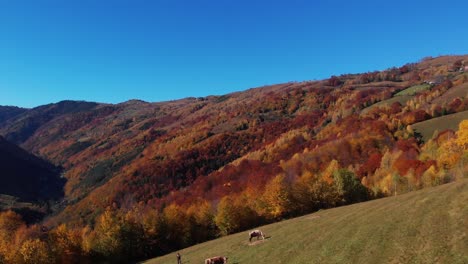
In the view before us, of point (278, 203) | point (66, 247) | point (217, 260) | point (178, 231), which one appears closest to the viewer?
point (217, 260)

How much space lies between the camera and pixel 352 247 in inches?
1590

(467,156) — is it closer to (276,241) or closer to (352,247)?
(276,241)

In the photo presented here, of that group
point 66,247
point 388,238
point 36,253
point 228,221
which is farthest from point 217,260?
point 66,247

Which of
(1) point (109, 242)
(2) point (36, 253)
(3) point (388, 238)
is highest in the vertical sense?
(3) point (388, 238)

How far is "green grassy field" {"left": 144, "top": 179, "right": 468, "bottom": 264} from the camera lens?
33562 mm

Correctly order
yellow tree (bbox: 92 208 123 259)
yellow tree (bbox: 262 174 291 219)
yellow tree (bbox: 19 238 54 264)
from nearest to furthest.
A: 1. yellow tree (bbox: 19 238 54 264)
2. yellow tree (bbox: 92 208 123 259)
3. yellow tree (bbox: 262 174 291 219)

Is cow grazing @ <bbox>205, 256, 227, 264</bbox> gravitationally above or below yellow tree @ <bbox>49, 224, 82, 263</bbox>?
above

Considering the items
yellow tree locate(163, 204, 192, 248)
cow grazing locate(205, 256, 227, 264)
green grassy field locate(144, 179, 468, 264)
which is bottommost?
yellow tree locate(163, 204, 192, 248)

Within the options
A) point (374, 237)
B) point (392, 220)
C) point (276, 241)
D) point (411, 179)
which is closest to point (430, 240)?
point (374, 237)

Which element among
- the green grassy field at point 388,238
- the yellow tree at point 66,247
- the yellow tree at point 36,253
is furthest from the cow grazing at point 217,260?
the yellow tree at point 66,247

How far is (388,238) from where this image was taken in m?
39.1

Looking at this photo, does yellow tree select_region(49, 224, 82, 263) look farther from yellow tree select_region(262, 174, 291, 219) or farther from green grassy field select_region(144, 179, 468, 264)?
green grassy field select_region(144, 179, 468, 264)

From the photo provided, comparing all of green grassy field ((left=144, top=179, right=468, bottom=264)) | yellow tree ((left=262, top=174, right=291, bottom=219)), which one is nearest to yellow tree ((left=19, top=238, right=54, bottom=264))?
green grassy field ((left=144, top=179, right=468, bottom=264))

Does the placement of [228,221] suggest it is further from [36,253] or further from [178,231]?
[36,253]
